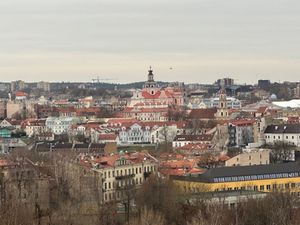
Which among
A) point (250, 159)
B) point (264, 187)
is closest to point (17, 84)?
point (250, 159)

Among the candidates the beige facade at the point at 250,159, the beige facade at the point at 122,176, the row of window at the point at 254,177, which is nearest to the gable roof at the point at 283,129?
the beige facade at the point at 250,159

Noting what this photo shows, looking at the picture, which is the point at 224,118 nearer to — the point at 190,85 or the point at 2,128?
the point at 2,128

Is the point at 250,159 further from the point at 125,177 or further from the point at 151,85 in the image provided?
the point at 151,85

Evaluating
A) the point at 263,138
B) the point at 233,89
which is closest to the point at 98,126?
the point at 263,138

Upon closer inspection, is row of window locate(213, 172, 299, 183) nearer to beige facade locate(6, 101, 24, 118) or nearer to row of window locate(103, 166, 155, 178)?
row of window locate(103, 166, 155, 178)

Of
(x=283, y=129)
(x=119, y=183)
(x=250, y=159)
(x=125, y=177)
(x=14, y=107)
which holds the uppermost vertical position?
(x=14, y=107)

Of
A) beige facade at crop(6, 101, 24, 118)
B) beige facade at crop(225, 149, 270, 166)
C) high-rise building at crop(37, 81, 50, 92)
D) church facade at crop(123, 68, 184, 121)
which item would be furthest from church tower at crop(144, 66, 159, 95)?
high-rise building at crop(37, 81, 50, 92)
